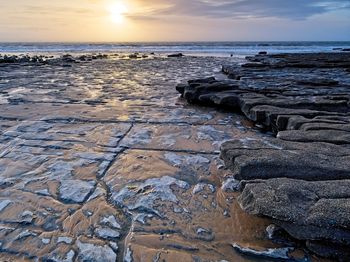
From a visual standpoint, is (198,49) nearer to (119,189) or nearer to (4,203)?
(119,189)

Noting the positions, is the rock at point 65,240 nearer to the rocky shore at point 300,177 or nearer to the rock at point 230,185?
the rocky shore at point 300,177

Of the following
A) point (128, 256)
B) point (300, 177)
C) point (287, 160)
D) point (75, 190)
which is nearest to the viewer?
point (128, 256)

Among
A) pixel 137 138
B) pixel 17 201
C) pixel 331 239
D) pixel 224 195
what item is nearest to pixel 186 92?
pixel 137 138

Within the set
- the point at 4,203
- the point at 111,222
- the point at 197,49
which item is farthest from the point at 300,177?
the point at 197,49

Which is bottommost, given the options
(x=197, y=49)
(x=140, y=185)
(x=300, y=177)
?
(x=197, y=49)

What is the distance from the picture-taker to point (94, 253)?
2.20 meters

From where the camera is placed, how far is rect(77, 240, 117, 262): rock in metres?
2.15

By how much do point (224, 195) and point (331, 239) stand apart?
3.64ft

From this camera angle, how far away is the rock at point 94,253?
2.15 metres

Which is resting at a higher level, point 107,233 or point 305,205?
point 305,205

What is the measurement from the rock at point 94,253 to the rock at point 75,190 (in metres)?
0.68

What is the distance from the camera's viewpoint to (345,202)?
2207mm

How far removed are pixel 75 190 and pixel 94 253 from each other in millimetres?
1007

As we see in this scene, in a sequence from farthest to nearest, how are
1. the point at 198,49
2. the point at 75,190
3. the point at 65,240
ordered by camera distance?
the point at 198,49, the point at 75,190, the point at 65,240
